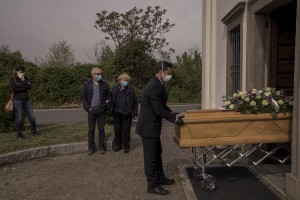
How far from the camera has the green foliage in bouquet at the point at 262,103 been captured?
16.7 ft

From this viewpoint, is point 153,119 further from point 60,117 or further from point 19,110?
point 60,117

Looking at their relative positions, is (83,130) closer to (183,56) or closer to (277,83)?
(277,83)

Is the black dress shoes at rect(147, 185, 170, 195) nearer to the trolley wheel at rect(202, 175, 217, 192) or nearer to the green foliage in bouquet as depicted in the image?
the trolley wheel at rect(202, 175, 217, 192)

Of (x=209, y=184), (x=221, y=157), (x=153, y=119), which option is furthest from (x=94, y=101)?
(x=209, y=184)

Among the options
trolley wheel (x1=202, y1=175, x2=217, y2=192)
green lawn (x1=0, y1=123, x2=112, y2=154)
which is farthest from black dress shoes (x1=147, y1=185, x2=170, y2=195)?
green lawn (x1=0, y1=123, x2=112, y2=154)

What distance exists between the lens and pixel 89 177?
6.35 metres

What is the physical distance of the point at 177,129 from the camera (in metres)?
5.20

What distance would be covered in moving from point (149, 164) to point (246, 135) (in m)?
1.42

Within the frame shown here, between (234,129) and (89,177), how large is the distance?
2722mm

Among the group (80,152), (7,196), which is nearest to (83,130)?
(80,152)

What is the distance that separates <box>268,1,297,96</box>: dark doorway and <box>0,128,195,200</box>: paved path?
2.31m

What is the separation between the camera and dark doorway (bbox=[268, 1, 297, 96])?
650 centimetres

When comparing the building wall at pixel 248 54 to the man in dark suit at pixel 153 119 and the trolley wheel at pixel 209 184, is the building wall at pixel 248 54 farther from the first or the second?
the man in dark suit at pixel 153 119

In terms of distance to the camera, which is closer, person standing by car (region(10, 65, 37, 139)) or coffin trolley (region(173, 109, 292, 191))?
coffin trolley (region(173, 109, 292, 191))
